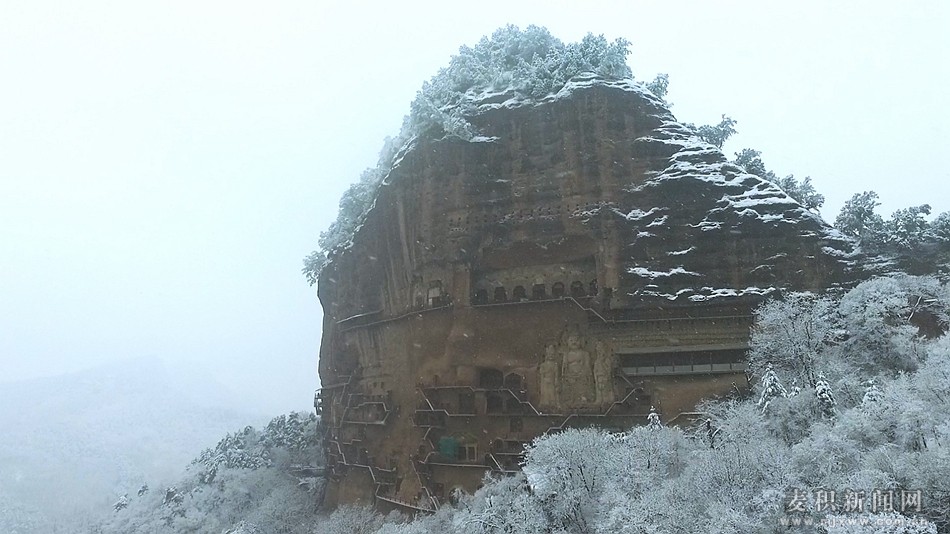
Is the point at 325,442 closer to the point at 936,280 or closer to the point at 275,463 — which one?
the point at 275,463

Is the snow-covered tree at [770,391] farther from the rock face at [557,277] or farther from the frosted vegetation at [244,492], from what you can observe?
the frosted vegetation at [244,492]

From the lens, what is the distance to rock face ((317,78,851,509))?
24.1m

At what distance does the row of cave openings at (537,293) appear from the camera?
85.4ft

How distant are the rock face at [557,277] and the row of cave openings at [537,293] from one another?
0.20ft

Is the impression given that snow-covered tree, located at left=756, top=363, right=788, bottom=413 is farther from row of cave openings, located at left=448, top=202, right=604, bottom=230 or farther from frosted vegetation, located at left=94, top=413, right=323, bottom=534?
frosted vegetation, located at left=94, top=413, right=323, bottom=534

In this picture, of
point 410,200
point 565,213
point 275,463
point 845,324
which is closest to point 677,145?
point 565,213

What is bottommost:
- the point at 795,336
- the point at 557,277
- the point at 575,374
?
the point at 575,374

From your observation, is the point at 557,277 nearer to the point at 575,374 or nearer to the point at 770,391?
the point at 575,374

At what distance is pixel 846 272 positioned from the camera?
76.6 feet

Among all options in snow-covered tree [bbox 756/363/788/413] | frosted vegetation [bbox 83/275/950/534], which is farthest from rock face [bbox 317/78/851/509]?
snow-covered tree [bbox 756/363/788/413]

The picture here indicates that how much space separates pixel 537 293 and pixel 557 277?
1.04 metres

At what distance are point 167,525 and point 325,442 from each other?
9481mm

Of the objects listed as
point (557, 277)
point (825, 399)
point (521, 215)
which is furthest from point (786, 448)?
point (521, 215)

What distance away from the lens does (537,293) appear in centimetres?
2673
